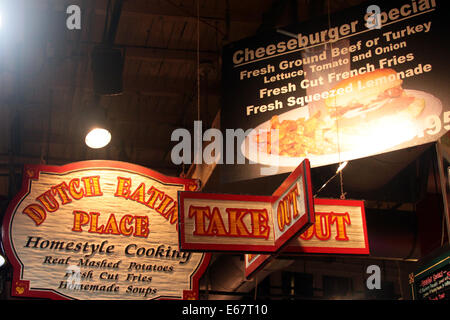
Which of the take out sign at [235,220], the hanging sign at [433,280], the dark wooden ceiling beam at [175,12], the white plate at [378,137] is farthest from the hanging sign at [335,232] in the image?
the dark wooden ceiling beam at [175,12]

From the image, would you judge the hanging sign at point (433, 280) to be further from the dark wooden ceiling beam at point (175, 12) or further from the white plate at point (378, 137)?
the dark wooden ceiling beam at point (175, 12)

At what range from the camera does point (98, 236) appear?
20.0ft

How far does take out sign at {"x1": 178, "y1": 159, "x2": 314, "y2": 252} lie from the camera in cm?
451

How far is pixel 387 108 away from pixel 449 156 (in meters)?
0.97

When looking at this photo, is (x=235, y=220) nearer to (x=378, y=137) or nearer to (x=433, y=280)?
(x=378, y=137)

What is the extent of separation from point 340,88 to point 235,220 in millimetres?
1840

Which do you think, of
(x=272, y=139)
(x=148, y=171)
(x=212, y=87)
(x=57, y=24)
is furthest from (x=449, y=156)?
(x=57, y=24)

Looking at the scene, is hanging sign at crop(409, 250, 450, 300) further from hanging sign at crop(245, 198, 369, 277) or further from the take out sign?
the take out sign

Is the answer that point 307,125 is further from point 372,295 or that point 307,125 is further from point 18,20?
point 372,295

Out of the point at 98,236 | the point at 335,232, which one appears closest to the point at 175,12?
the point at 98,236

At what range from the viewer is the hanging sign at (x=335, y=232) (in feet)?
15.5

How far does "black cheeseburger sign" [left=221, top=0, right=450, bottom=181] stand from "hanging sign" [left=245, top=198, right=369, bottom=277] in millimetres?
703

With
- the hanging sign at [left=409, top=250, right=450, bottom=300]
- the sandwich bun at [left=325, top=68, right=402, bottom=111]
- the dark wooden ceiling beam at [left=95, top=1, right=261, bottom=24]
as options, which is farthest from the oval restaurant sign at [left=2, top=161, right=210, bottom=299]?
the dark wooden ceiling beam at [left=95, top=1, right=261, bottom=24]

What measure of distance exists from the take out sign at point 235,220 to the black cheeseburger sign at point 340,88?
3.45ft
